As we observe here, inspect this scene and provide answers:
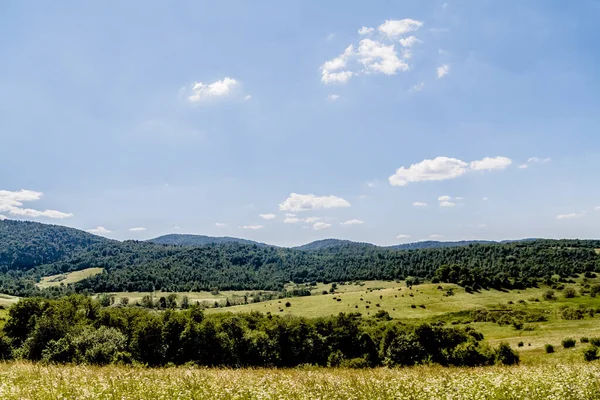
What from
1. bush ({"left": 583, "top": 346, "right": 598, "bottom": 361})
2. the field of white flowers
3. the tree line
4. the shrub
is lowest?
the shrub

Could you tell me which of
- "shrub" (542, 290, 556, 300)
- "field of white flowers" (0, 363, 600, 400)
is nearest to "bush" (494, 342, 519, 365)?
"field of white flowers" (0, 363, 600, 400)

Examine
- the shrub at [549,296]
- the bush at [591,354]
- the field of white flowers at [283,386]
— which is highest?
the field of white flowers at [283,386]

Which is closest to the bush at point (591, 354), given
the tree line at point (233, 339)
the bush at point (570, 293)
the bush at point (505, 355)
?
the tree line at point (233, 339)

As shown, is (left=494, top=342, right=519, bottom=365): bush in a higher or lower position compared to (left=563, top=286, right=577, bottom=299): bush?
higher

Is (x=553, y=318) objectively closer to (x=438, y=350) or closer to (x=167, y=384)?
(x=438, y=350)

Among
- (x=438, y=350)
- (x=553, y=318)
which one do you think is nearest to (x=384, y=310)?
(x=553, y=318)

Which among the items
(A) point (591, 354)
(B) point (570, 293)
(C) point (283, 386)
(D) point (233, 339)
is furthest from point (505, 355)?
(B) point (570, 293)

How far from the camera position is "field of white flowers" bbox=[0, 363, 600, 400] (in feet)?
28.3

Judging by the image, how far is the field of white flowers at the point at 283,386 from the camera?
8625 millimetres

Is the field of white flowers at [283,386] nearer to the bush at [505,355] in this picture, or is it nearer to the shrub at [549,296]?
the bush at [505,355]

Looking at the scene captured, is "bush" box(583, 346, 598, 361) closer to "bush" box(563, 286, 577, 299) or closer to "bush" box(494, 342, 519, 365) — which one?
"bush" box(494, 342, 519, 365)

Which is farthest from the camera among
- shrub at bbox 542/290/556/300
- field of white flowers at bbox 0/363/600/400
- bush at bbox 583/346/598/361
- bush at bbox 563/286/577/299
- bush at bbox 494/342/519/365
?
bush at bbox 563/286/577/299

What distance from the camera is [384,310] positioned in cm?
11081

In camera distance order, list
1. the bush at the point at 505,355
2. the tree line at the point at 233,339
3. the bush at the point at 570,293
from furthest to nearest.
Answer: the bush at the point at 570,293
the tree line at the point at 233,339
the bush at the point at 505,355
